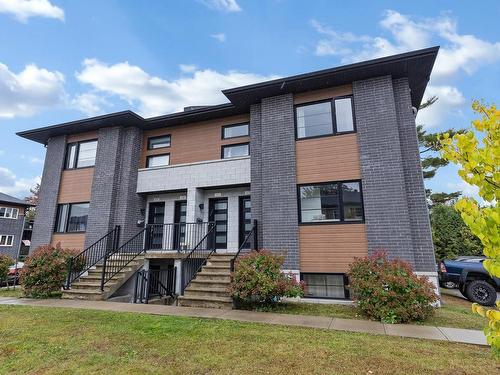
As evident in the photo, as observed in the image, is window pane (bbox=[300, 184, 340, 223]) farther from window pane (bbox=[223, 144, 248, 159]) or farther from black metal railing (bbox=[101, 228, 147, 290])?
black metal railing (bbox=[101, 228, 147, 290])

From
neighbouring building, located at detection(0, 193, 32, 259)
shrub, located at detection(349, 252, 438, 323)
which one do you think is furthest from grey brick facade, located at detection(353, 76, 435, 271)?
neighbouring building, located at detection(0, 193, 32, 259)

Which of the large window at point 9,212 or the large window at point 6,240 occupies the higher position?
the large window at point 9,212

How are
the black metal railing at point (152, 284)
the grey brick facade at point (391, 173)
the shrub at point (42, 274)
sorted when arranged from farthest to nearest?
the shrub at point (42, 274) → the black metal railing at point (152, 284) → the grey brick facade at point (391, 173)

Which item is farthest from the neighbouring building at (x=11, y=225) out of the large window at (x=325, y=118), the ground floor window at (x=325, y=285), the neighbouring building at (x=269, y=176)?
the large window at (x=325, y=118)

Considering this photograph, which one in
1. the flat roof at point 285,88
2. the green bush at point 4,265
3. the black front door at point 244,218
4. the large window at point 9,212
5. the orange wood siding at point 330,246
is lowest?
the green bush at point 4,265

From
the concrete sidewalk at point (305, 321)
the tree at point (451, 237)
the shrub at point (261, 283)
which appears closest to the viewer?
the concrete sidewalk at point (305, 321)

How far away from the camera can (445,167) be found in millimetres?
21453

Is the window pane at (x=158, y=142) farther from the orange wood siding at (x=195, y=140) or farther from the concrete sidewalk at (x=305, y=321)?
the concrete sidewalk at (x=305, y=321)

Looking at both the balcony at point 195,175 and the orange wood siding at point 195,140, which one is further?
the orange wood siding at point 195,140

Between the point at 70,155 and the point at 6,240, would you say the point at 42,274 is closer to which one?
the point at 70,155

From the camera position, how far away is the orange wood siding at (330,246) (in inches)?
334

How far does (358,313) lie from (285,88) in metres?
7.20

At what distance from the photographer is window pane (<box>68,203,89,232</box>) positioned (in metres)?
12.7

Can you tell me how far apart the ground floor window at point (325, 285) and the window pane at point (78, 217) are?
9.68m
